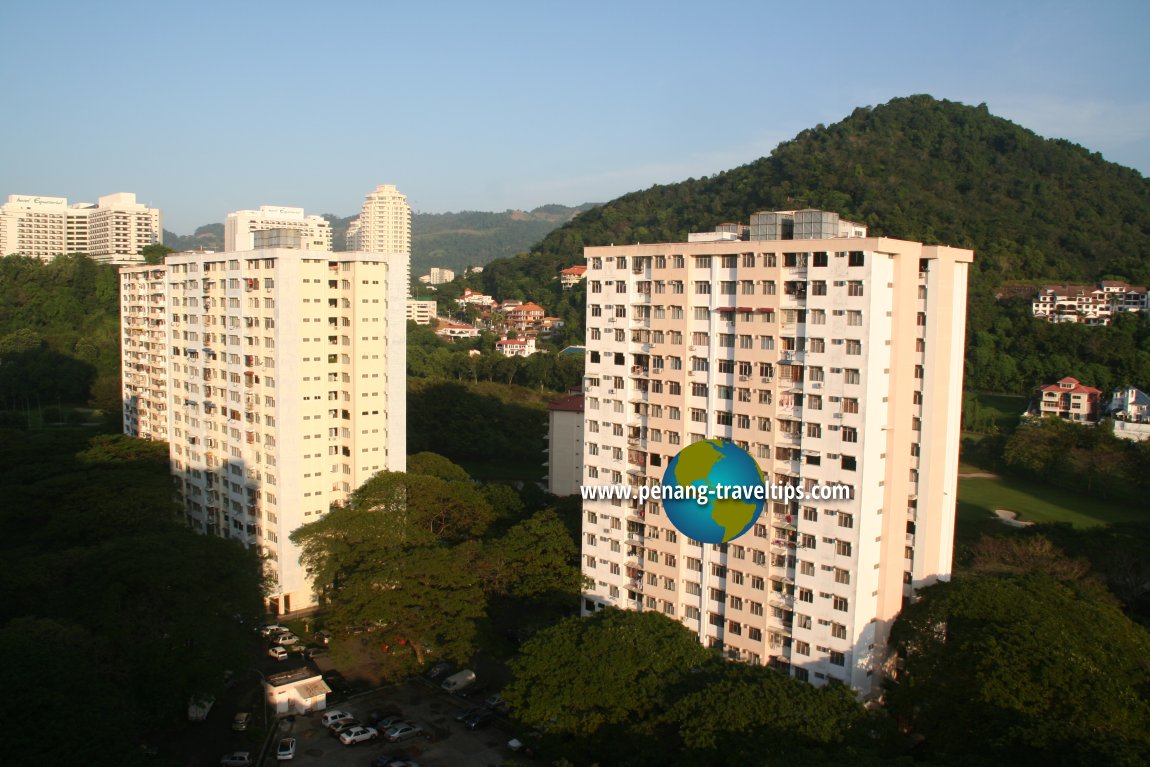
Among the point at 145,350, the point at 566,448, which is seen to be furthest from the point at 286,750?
the point at 145,350

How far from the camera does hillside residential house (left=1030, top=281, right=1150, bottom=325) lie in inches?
1827

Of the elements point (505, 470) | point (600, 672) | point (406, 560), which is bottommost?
point (505, 470)

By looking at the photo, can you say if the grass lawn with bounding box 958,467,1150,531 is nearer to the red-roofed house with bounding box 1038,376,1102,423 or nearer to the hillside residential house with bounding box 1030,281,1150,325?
the red-roofed house with bounding box 1038,376,1102,423

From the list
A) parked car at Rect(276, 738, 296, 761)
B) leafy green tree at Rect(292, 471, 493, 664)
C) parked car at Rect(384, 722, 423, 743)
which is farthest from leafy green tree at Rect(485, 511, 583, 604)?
parked car at Rect(276, 738, 296, 761)

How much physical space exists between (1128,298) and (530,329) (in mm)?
34556

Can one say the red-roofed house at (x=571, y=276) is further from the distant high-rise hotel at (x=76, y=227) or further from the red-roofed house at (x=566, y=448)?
the red-roofed house at (x=566, y=448)

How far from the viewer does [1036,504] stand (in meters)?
28.3

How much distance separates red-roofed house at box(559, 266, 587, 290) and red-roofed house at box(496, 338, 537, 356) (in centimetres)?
1321

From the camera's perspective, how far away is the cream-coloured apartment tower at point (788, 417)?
13.6 m

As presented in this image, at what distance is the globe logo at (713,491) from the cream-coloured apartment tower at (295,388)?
7.21 meters

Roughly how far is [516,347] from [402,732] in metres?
40.7

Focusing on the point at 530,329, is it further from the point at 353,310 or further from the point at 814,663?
the point at 814,663

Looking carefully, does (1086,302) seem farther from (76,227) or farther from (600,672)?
(76,227)

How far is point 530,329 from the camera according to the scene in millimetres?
61500
